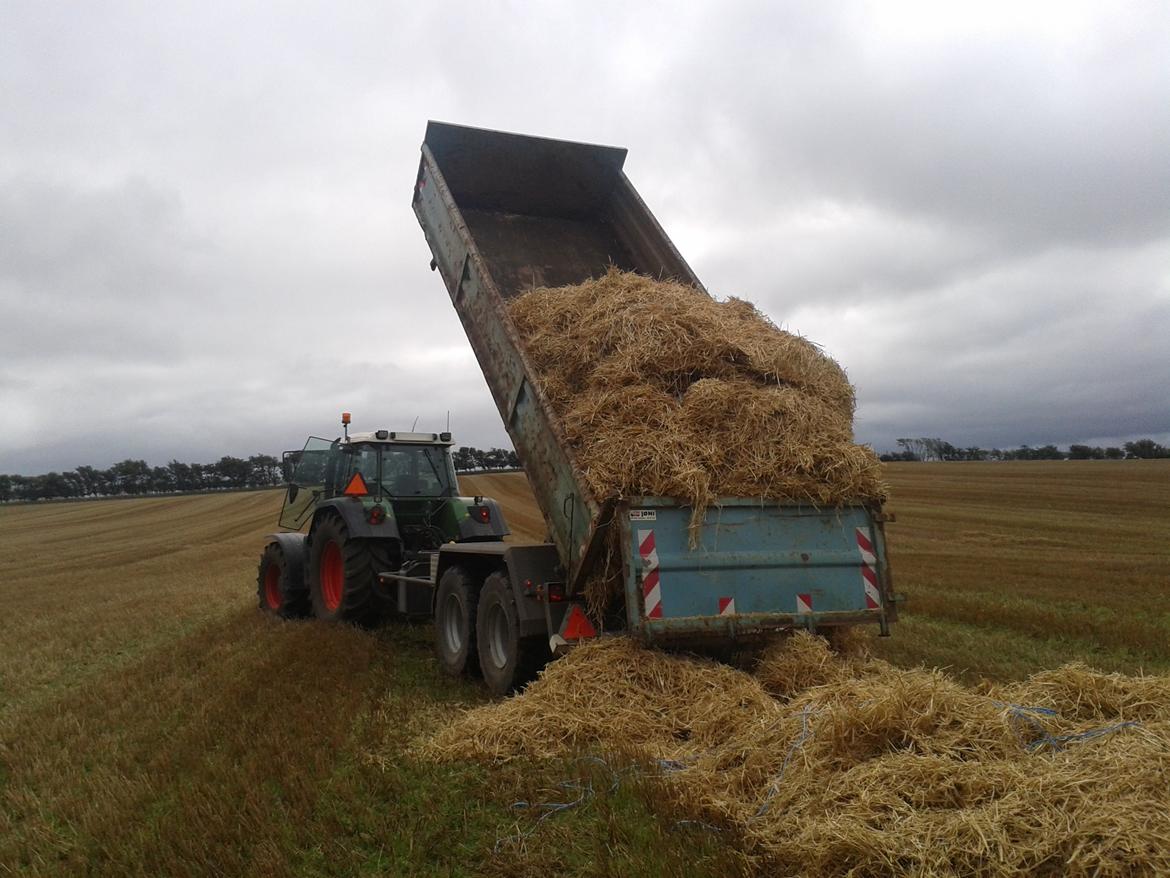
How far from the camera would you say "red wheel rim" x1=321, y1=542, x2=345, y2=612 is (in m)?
8.22

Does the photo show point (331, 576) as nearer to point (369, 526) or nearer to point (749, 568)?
point (369, 526)

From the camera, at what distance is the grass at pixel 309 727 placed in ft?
9.92

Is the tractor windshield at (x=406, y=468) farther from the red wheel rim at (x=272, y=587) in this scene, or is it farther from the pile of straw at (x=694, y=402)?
the pile of straw at (x=694, y=402)

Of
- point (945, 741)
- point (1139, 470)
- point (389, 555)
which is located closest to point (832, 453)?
point (945, 741)

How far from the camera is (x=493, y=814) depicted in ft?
10.9

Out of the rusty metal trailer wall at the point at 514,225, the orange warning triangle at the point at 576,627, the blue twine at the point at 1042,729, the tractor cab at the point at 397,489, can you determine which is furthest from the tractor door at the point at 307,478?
the blue twine at the point at 1042,729

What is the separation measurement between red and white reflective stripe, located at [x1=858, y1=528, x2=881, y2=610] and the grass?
1696mm

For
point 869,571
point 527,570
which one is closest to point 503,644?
point 527,570

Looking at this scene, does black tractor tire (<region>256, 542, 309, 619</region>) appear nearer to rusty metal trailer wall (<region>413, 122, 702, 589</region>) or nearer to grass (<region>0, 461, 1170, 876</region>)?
grass (<region>0, 461, 1170, 876</region>)

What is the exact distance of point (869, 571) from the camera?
4.93 metres

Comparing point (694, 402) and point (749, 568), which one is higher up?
point (694, 402)

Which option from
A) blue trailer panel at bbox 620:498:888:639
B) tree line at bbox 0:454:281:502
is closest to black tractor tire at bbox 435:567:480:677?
blue trailer panel at bbox 620:498:888:639

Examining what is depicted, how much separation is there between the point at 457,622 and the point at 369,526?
2.05 meters

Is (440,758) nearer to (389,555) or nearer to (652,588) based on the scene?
(652,588)
